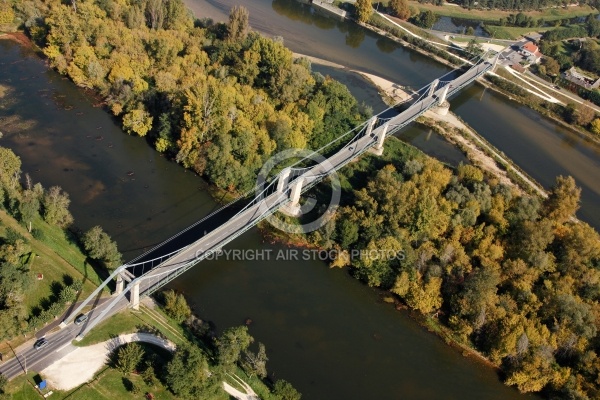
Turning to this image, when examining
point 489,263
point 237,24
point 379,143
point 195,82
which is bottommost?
point 489,263

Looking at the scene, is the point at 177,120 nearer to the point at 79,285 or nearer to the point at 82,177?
the point at 82,177

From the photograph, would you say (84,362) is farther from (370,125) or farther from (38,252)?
(370,125)

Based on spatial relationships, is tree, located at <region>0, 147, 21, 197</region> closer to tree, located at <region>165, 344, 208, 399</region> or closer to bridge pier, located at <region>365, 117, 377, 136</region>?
tree, located at <region>165, 344, 208, 399</region>

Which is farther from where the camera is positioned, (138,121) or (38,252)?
(138,121)

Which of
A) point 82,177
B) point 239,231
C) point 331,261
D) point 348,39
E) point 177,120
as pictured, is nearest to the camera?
point 239,231

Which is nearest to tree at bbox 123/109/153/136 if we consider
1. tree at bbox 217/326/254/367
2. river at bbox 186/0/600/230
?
tree at bbox 217/326/254/367

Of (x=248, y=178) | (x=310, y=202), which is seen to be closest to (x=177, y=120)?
(x=248, y=178)

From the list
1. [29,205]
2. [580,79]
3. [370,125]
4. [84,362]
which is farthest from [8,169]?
[580,79]

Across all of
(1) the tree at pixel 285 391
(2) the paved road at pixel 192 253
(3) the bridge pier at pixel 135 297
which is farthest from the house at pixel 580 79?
(3) the bridge pier at pixel 135 297
